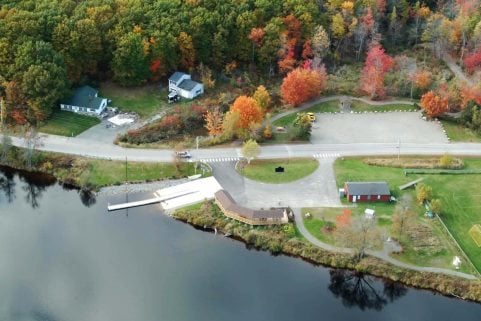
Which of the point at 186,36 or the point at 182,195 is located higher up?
the point at 186,36

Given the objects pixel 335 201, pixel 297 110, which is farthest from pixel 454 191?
pixel 297 110

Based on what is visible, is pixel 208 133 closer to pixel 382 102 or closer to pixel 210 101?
pixel 210 101

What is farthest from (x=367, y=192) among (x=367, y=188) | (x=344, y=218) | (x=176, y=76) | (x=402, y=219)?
(x=176, y=76)

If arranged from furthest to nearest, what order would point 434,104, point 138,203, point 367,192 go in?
point 434,104, point 138,203, point 367,192

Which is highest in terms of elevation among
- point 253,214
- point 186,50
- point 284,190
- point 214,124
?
point 186,50

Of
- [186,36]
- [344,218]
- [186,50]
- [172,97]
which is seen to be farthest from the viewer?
[186,50]

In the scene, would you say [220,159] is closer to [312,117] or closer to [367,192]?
[312,117]
